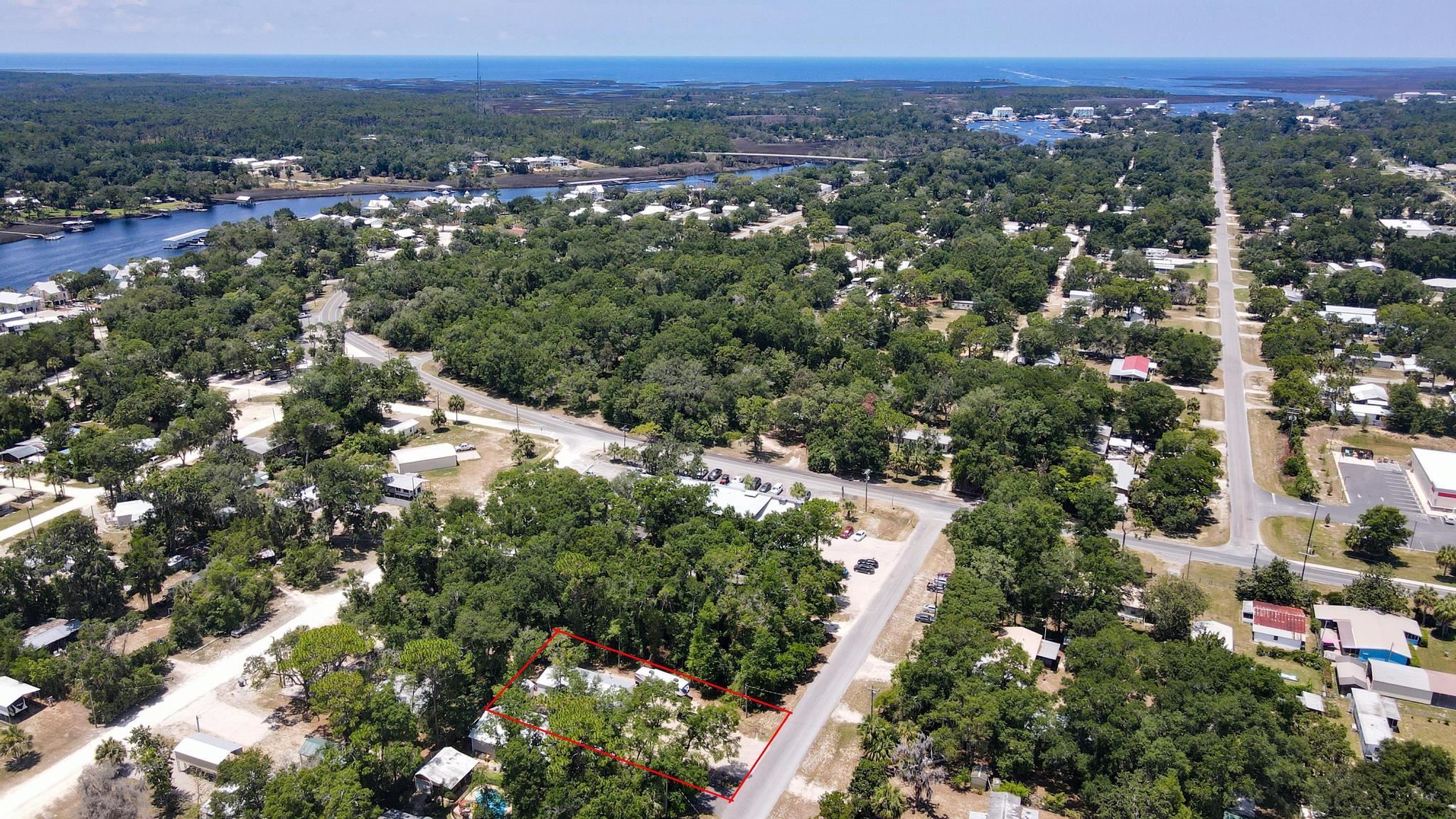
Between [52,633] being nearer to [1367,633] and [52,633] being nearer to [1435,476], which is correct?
[1367,633]

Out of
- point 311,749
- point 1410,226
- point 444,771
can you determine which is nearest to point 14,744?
point 311,749

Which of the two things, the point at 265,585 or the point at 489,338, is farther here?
the point at 489,338

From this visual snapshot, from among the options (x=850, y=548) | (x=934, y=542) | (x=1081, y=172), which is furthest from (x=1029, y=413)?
(x=1081, y=172)

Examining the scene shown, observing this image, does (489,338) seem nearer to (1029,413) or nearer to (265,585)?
(265,585)

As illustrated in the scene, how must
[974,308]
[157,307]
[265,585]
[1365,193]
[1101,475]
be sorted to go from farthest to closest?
1. [1365,193]
2. [974,308]
3. [157,307]
4. [1101,475]
5. [265,585]

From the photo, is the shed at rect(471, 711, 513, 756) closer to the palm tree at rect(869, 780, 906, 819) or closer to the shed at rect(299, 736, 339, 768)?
the shed at rect(299, 736, 339, 768)

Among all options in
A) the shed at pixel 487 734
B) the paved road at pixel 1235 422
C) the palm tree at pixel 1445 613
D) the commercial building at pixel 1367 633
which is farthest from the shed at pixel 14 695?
the palm tree at pixel 1445 613
